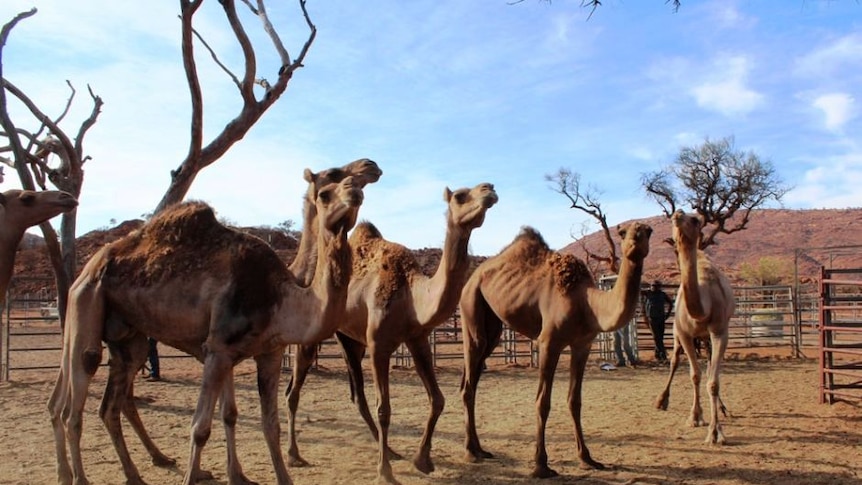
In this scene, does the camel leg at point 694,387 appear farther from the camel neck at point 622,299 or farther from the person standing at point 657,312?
the person standing at point 657,312

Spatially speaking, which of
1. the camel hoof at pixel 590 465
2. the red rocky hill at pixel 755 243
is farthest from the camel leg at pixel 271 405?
the red rocky hill at pixel 755 243

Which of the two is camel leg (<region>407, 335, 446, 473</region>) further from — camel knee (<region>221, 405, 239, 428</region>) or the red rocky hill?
the red rocky hill

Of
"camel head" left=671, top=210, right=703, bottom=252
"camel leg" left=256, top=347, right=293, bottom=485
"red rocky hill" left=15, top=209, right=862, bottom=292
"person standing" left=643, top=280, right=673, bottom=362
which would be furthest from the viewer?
"red rocky hill" left=15, top=209, right=862, bottom=292

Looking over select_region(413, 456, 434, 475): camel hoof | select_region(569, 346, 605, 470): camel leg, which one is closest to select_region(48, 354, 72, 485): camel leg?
select_region(413, 456, 434, 475): camel hoof

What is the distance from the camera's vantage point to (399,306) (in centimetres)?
627

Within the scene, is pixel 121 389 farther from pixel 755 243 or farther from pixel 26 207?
pixel 755 243

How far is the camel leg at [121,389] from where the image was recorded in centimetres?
582

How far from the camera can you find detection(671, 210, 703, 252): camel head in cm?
729

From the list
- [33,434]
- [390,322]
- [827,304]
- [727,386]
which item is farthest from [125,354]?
[727,386]

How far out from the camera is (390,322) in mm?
6238

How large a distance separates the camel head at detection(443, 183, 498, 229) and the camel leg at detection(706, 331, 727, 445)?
371 centimetres

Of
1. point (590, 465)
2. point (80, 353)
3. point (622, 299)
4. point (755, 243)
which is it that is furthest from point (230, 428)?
point (755, 243)

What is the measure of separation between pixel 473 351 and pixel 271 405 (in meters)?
2.74

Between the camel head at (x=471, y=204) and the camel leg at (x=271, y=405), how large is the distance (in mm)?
1768
